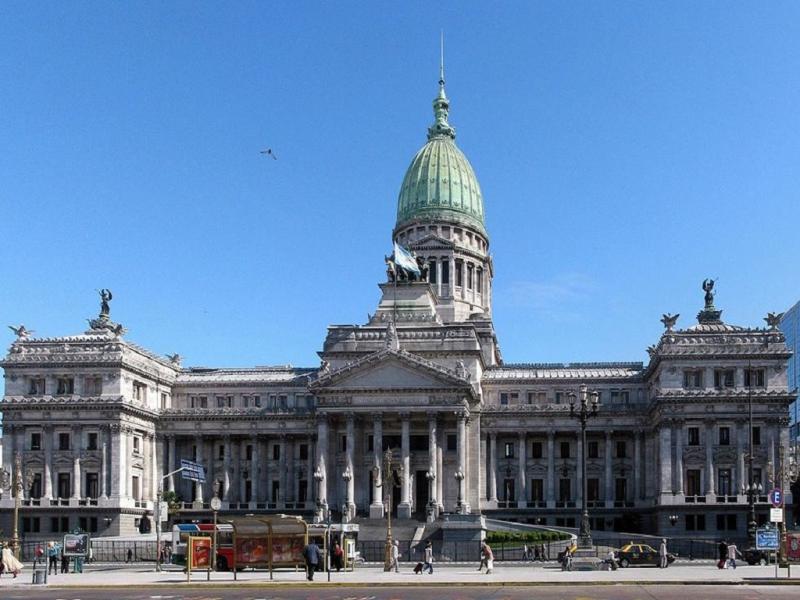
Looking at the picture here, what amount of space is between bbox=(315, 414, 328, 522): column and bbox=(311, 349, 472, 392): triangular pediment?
158 inches

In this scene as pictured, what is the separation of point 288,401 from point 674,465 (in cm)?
4470

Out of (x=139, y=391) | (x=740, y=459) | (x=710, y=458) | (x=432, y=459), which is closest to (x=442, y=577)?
(x=432, y=459)

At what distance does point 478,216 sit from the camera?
16750 centimetres

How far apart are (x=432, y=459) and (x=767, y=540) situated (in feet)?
183

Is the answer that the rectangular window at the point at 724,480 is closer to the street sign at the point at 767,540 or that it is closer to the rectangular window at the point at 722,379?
the rectangular window at the point at 722,379

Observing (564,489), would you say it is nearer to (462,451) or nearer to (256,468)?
(462,451)

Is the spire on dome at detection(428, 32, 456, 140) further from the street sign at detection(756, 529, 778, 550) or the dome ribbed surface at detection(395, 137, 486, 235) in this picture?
the street sign at detection(756, 529, 778, 550)

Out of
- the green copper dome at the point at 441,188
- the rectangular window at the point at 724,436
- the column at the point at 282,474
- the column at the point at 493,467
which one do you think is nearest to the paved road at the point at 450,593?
the rectangular window at the point at 724,436

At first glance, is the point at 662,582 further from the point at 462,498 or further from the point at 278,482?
the point at 278,482

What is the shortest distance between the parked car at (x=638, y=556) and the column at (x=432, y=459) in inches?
1570

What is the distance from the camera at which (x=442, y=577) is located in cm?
7156

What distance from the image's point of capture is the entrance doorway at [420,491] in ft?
434

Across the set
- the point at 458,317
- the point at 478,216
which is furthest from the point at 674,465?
the point at 478,216

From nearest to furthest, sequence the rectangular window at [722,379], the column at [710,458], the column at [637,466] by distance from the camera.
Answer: the column at [710,458], the rectangular window at [722,379], the column at [637,466]
